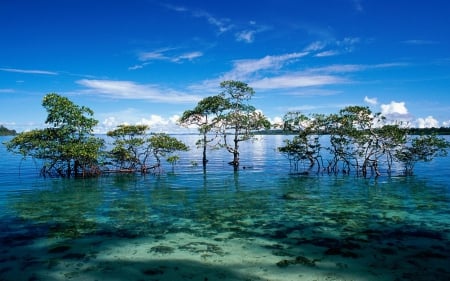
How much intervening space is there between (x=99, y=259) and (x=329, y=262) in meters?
8.57

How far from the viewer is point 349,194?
94.9 ft

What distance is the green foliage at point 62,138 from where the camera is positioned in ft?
122

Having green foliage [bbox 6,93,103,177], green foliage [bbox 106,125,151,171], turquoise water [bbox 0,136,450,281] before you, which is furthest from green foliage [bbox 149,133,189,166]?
turquoise water [bbox 0,136,450,281]

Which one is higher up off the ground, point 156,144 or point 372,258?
point 156,144

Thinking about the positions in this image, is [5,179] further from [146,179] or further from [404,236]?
[404,236]

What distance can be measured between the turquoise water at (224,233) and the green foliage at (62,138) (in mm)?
6187

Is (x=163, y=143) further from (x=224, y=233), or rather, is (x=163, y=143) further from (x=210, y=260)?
(x=210, y=260)

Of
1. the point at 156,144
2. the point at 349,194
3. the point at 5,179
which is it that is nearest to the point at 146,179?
the point at 156,144

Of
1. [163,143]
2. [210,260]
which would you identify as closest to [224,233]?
[210,260]

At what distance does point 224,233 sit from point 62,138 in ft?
92.6

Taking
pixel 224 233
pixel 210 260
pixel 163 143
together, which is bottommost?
pixel 210 260

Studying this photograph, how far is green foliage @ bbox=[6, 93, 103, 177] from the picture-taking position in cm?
3725

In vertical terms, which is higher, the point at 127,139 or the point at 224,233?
the point at 127,139

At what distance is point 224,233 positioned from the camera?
56.7ft
